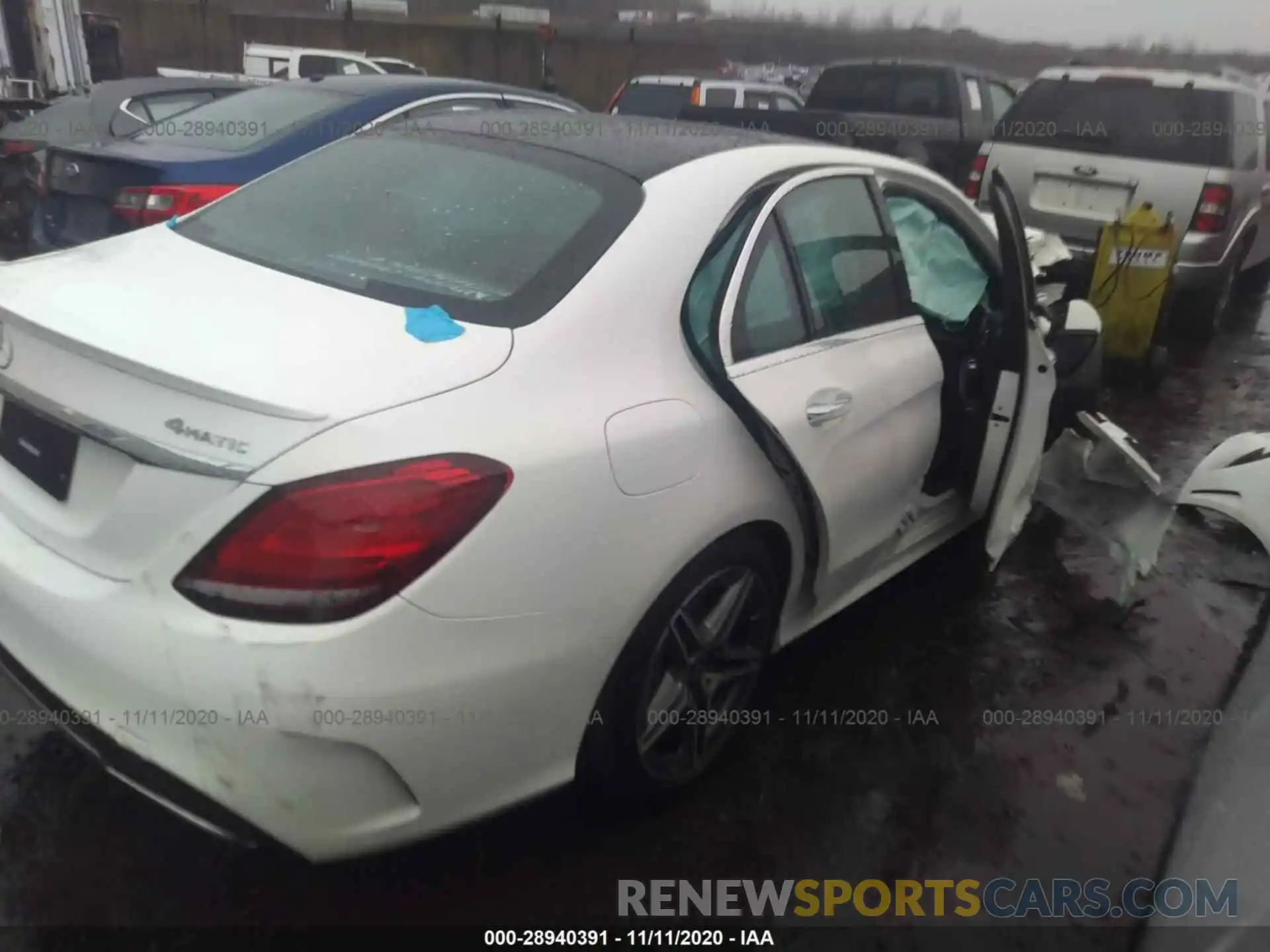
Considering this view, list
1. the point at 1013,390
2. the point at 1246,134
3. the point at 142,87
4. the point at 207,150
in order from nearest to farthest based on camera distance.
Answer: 1. the point at 1013,390
2. the point at 207,150
3. the point at 1246,134
4. the point at 142,87

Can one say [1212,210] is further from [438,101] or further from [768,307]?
[768,307]

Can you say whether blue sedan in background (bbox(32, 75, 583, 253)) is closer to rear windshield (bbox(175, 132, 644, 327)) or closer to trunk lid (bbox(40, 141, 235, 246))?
trunk lid (bbox(40, 141, 235, 246))

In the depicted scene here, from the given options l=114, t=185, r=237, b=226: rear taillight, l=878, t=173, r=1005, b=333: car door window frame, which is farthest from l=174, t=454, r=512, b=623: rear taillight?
l=114, t=185, r=237, b=226: rear taillight

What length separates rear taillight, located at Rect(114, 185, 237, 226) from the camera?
4.52m

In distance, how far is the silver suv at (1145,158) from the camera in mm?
6629

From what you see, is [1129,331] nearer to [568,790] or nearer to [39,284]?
[568,790]

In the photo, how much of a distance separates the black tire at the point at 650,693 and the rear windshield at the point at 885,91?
7.70m

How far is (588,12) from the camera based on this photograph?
35.0m

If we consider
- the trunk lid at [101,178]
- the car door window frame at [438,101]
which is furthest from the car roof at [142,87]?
the trunk lid at [101,178]

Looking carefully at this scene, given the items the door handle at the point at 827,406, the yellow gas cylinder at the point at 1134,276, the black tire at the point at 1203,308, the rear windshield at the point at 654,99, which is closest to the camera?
the door handle at the point at 827,406

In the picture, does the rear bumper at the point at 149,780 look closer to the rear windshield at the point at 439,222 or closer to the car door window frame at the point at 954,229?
the rear windshield at the point at 439,222

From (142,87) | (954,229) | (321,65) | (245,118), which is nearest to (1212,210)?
(954,229)

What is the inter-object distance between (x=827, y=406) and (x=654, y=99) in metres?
9.39

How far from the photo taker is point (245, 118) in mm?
5164
